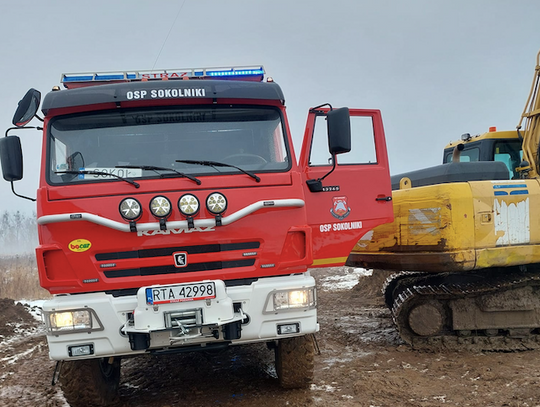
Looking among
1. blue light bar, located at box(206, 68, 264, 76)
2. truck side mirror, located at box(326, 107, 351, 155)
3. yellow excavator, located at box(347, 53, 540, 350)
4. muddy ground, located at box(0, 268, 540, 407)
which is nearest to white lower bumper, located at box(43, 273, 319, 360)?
muddy ground, located at box(0, 268, 540, 407)

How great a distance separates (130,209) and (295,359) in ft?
6.66

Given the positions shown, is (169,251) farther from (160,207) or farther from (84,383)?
(84,383)

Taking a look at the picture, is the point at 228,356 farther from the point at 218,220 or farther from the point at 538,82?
the point at 538,82

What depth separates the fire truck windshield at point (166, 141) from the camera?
13.3 feet

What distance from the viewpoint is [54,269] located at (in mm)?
3752

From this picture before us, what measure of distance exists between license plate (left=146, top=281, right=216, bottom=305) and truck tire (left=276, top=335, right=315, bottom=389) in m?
1.06

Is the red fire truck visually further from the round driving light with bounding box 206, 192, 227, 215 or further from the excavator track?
the excavator track

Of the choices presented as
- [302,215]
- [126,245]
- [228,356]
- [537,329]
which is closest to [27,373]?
[228,356]

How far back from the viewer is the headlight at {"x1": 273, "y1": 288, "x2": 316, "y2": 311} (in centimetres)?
391

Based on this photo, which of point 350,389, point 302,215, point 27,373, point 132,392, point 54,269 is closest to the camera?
point 54,269

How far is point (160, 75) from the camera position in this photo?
499 centimetres

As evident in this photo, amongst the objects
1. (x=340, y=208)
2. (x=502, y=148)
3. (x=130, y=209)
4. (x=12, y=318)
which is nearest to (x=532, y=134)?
(x=502, y=148)

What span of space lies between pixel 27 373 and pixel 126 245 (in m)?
3.10

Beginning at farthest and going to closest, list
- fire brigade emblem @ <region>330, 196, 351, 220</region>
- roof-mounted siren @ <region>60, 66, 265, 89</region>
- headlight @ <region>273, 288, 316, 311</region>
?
roof-mounted siren @ <region>60, 66, 265, 89</region> < fire brigade emblem @ <region>330, 196, 351, 220</region> < headlight @ <region>273, 288, 316, 311</region>
